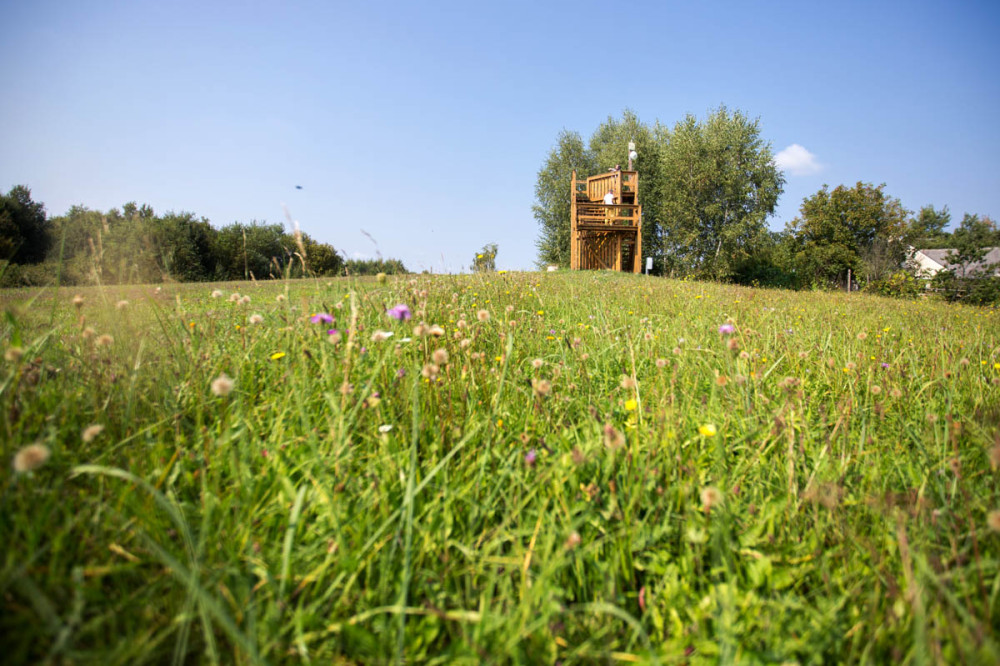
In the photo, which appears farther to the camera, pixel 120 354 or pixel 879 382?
pixel 879 382

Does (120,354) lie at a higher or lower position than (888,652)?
higher

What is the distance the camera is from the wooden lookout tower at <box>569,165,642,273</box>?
54.4 feet

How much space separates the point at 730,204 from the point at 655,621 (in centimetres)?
3404

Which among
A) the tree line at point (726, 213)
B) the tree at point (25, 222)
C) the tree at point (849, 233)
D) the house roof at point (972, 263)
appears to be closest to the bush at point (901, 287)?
the house roof at point (972, 263)

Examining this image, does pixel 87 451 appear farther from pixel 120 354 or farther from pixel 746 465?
pixel 746 465

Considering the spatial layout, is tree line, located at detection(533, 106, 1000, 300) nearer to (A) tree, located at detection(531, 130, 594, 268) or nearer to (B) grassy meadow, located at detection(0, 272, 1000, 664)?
(A) tree, located at detection(531, 130, 594, 268)

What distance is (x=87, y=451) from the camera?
→ 1.19m

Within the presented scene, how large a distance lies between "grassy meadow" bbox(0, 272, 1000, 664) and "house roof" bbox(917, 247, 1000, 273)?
25.5m

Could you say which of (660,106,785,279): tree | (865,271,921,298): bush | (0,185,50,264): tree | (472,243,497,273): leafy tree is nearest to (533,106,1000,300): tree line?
(660,106,785,279): tree

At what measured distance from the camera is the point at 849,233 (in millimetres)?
32031

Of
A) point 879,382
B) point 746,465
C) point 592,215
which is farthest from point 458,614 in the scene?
point 592,215

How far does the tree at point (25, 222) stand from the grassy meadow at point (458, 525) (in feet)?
135

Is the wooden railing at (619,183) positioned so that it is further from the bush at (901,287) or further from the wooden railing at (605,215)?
A: the bush at (901,287)

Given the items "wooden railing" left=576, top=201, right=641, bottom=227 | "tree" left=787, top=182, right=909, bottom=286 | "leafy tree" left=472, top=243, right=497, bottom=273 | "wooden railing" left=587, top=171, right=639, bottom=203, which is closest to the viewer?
"leafy tree" left=472, top=243, right=497, bottom=273
